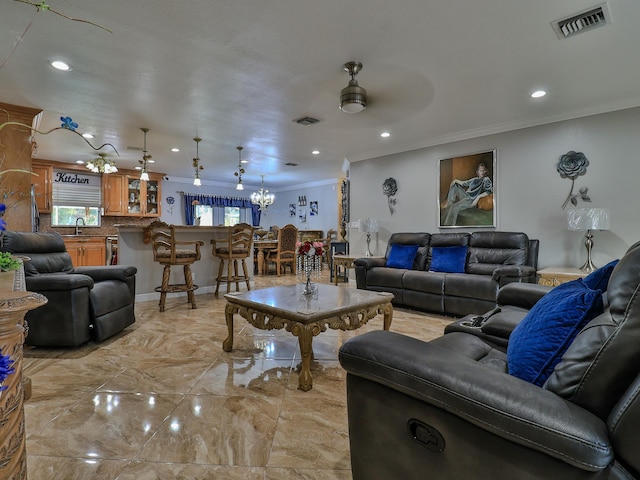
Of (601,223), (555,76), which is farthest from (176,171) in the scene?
(601,223)

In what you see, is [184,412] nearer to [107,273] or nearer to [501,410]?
[501,410]

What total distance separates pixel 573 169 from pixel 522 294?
2660 mm

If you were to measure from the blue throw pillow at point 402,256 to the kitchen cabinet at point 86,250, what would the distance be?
5.85m

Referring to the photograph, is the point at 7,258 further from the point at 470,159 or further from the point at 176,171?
the point at 176,171

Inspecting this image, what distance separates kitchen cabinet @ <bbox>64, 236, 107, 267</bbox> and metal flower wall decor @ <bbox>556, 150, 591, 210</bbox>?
26.1 feet

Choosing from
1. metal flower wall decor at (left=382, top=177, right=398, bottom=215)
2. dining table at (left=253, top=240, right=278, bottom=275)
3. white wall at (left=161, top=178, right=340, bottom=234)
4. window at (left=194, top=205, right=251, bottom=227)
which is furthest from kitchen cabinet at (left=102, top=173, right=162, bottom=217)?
metal flower wall decor at (left=382, top=177, right=398, bottom=215)

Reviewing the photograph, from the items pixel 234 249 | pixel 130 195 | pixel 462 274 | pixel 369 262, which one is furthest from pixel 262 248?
pixel 462 274

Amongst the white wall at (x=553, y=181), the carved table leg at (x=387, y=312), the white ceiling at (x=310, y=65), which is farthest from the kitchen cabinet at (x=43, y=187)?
the carved table leg at (x=387, y=312)

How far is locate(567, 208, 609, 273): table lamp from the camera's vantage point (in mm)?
3439

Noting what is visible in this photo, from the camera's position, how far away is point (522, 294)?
2.13 metres

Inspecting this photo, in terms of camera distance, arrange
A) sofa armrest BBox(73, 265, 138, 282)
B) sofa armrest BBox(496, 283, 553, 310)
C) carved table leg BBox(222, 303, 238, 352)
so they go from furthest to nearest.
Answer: sofa armrest BBox(73, 265, 138, 282) < carved table leg BBox(222, 303, 238, 352) < sofa armrest BBox(496, 283, 553, 310)

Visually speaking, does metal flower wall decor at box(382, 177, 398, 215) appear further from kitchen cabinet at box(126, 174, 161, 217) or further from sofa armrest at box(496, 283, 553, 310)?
kitchen cabinet at box(126, 174, 161, 217)

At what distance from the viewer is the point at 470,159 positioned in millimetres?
4684

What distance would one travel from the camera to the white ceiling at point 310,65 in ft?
7.00
